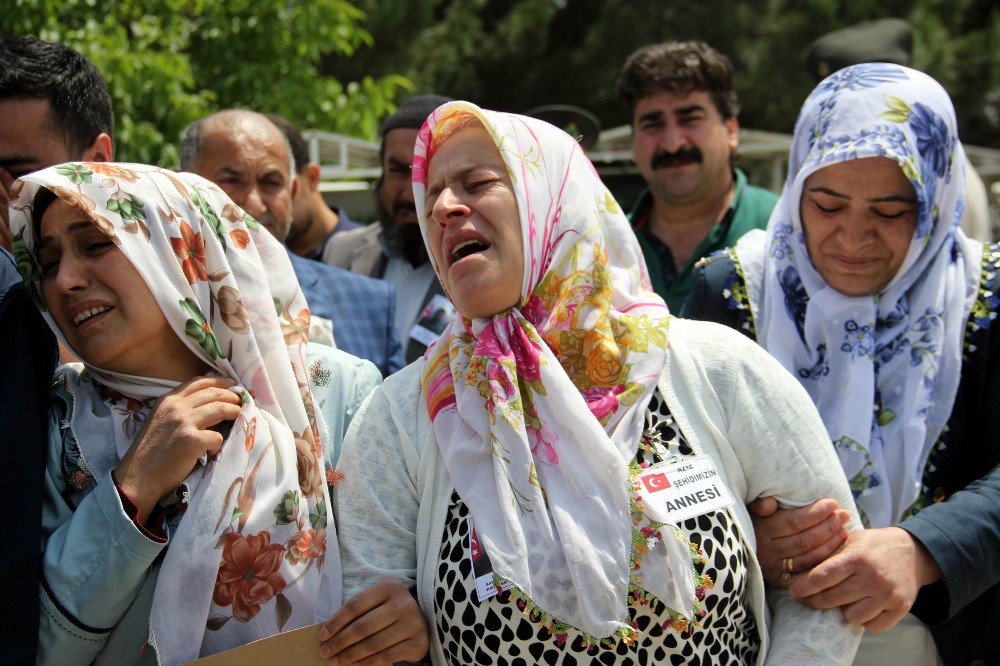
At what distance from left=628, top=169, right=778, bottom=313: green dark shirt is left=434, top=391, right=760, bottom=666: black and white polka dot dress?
81.9 inches

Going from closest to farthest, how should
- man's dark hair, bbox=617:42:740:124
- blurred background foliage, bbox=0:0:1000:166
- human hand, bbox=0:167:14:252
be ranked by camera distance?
human hand, bbox=0:167:14:252 → man's dark hair, bbox=617:42:740:124 → blurred background foliage, bbox=0:0:1000:166

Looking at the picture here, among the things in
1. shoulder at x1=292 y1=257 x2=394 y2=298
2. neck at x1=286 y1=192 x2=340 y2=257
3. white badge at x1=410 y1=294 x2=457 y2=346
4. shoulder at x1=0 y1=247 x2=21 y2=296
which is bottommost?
neck at x1=286 y1=192 x2=340 y2=257

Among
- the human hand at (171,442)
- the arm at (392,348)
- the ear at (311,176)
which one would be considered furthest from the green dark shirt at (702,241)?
the human hand at (171,442)

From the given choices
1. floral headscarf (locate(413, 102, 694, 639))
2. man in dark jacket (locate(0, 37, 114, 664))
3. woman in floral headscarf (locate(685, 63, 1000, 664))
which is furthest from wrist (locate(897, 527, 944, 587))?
man in dark jacket (locate(0, 37, 114, 664))

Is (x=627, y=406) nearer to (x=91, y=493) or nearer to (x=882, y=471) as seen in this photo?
(x=882, y=471)

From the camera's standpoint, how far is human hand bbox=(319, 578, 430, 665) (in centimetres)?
204

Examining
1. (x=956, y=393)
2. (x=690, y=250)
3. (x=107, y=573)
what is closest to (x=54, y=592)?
(x=107, y=573)

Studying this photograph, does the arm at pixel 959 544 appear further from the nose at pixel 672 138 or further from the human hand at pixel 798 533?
the nose at pixel 672 138

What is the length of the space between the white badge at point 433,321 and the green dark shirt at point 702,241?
3.05 ft

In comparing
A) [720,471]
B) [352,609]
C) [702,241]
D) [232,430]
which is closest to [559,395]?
[720,471]

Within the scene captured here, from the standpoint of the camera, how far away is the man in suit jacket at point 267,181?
3.40 meters

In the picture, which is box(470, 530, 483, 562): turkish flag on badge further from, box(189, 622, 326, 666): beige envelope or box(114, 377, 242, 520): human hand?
box(114, 377, 242, 520): human hand

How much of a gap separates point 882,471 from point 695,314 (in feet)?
2.12

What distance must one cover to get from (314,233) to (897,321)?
2.95 meters
